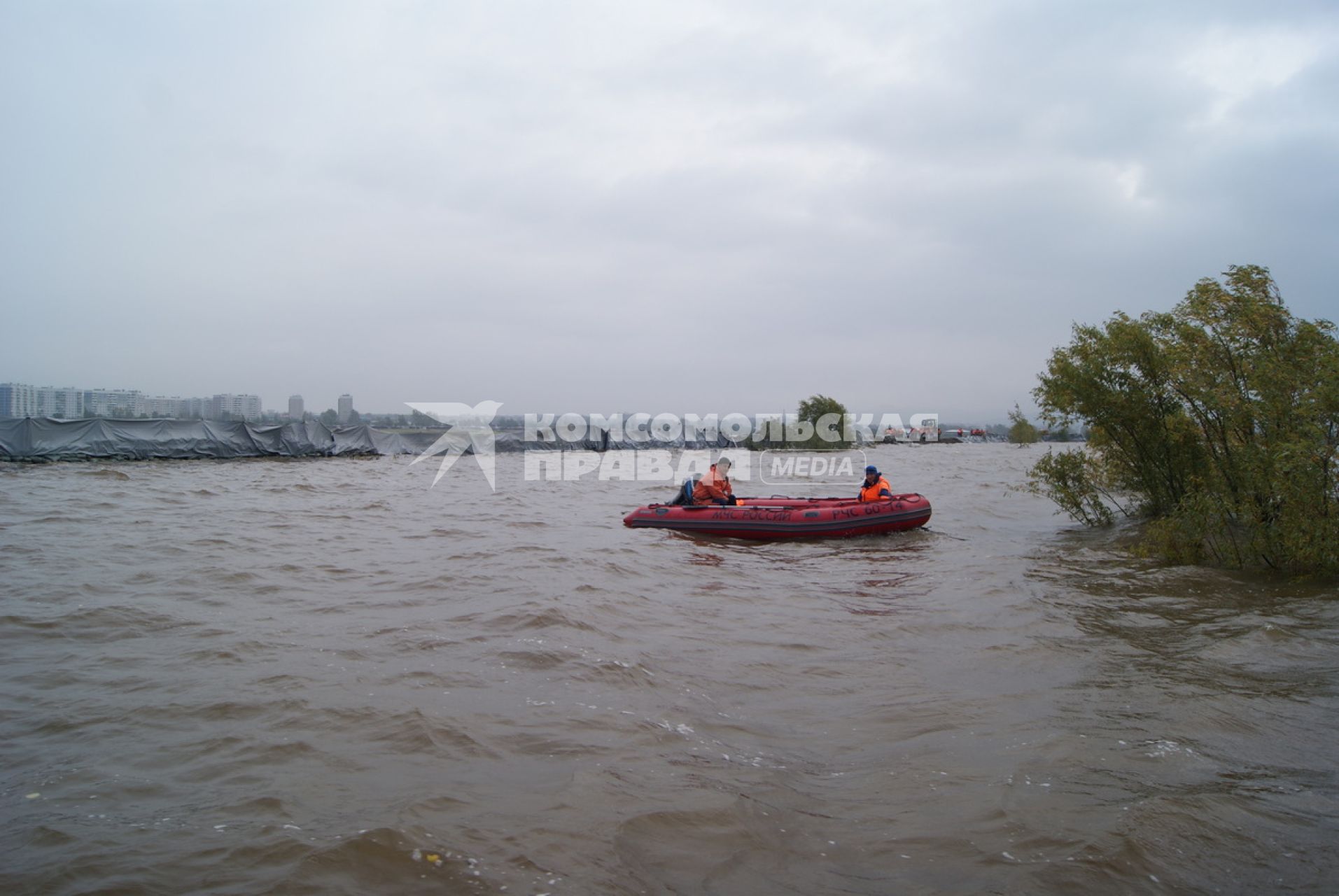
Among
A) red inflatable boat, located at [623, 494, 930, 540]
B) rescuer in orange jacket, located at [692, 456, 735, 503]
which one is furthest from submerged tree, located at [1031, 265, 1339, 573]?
rescuer in orange jacket, located at [692, 456, 735, 503]

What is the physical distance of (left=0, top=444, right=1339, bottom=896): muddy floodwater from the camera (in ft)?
9.98

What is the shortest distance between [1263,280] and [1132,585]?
13.8ft

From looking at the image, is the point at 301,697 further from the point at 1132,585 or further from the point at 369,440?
the point at 369,440

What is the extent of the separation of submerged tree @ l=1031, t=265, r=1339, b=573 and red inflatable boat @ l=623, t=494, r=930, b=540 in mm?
2955

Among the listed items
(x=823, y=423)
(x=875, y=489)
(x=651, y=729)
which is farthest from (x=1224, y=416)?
(x=823, y=423)

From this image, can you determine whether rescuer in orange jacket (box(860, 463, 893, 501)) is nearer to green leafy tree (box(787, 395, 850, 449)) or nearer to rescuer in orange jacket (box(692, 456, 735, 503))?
rescuer in orange jacket (box(692, 456, 735, 503))

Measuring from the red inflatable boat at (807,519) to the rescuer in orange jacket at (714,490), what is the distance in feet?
1.76

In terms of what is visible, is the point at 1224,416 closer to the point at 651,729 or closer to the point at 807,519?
the point at 807,519

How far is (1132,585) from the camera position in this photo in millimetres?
9156

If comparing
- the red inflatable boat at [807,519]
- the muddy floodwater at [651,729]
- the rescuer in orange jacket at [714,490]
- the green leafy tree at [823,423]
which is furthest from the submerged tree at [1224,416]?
the green leafy tree at [823,423]

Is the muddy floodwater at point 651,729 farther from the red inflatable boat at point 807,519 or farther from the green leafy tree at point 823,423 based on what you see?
the green leafy tree at point 823,423

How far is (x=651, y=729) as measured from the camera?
15.1ft

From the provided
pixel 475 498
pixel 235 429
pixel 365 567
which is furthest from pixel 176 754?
pixel 235 429

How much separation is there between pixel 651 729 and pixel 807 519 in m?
9.24
